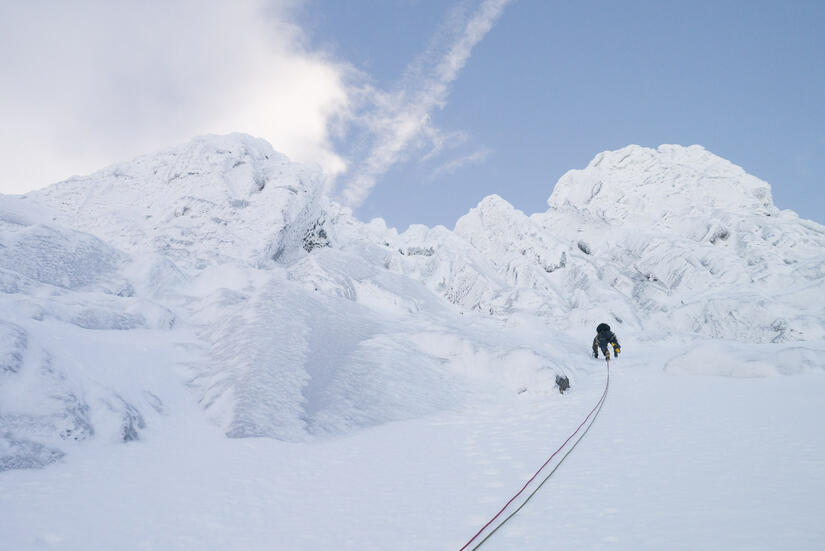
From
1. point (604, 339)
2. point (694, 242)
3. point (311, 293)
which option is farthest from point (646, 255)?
point (311, 293)

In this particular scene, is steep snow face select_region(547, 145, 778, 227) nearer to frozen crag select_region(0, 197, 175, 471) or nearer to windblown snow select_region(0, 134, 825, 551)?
windblown snow select_region(0, 134, 825, 551)

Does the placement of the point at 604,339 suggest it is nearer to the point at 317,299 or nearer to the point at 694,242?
the point at 317,299

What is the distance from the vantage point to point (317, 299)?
19266mm

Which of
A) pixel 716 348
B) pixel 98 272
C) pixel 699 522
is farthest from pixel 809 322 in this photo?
pixel 98 272

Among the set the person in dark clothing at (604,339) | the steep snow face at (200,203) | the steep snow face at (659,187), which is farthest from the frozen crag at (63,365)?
the steep snow face at (659,187)

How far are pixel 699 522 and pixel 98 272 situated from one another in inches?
934

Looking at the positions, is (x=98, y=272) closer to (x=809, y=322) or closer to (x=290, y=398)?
(x=290, y=398)

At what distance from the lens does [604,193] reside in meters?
88.6

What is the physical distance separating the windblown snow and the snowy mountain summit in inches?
3.8

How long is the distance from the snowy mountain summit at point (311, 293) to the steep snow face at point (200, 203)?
16cm

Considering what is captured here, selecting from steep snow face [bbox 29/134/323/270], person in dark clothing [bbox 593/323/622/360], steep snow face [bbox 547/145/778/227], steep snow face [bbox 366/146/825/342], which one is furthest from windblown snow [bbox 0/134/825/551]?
person in dark clothing [bbox 593/323/622/360]

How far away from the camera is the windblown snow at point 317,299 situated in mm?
9742

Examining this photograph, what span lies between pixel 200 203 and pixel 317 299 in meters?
19.7

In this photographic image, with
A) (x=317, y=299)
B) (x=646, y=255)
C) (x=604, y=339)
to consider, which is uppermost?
(x=646, y=255)
